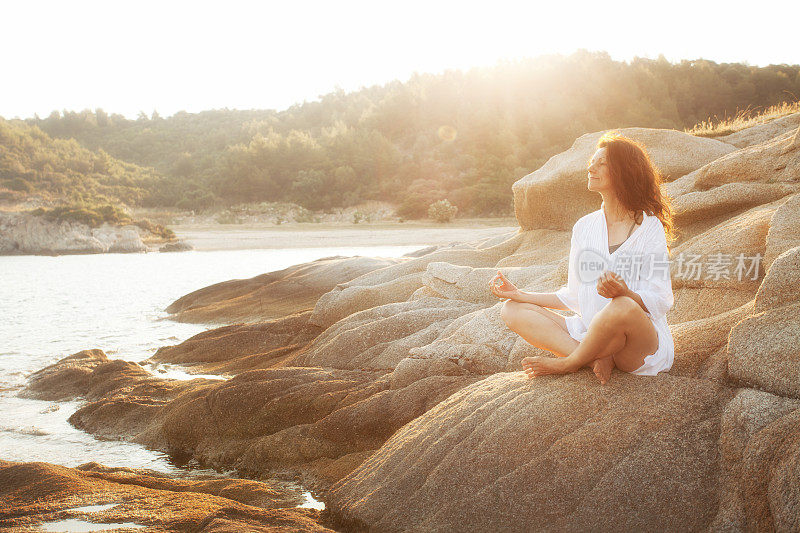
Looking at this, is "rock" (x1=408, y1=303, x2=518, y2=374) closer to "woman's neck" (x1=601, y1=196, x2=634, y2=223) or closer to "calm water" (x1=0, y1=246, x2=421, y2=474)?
"woman's neck" (x1=601, y1=196, x2=634, y2=223)

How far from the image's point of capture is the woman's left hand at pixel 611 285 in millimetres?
3283

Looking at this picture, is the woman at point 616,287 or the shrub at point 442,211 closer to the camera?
the woman at point 616,287

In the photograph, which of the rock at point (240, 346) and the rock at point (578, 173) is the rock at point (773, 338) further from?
the rock at point (240, 346)

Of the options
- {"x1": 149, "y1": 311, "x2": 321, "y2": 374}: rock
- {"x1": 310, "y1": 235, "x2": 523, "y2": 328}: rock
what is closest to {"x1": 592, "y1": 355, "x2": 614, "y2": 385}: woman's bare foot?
{"x1": 310, "y1": 235, "x2": 523, "y2": 328}: rock

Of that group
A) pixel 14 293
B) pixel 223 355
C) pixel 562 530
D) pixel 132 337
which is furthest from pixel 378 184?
pixel 562 530

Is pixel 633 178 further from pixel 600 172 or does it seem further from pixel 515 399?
pixel 515 399

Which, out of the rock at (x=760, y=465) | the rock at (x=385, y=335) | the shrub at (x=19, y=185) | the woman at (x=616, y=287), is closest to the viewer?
the rock at (x=760, y=465)

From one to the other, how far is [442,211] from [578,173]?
2369 centimetres

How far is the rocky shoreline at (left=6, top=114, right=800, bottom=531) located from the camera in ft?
11.0

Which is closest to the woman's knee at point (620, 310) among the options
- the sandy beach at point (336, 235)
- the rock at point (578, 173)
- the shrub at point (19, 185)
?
the rock at point (578, 173)

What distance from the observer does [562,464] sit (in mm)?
3547

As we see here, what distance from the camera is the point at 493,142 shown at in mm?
41406

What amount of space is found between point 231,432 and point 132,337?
7.75m

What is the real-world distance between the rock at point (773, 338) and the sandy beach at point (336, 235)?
24.0m
